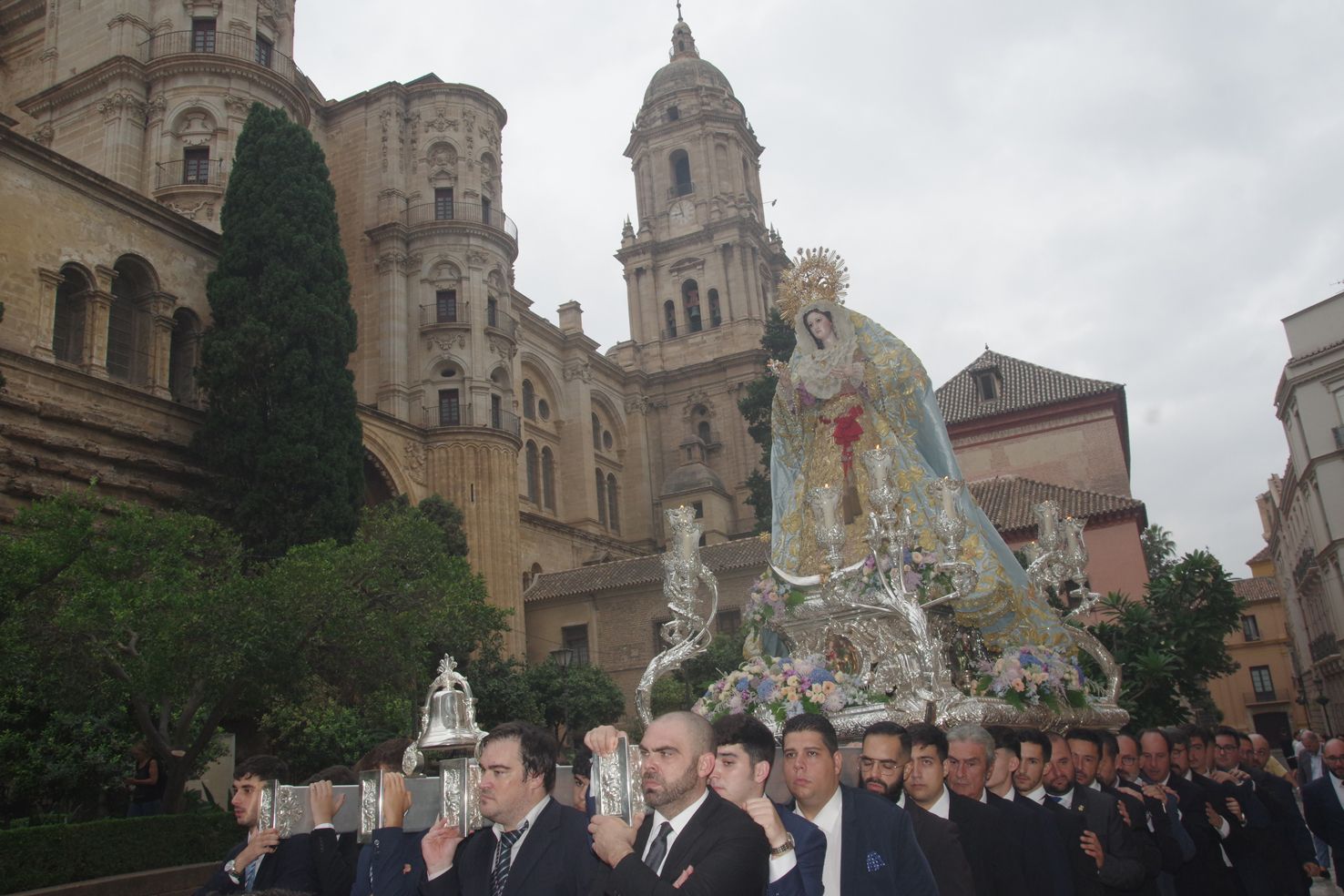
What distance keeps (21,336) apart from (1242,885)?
21.8 m

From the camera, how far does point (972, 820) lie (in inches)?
191

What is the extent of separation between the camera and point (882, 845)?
387 centimetres

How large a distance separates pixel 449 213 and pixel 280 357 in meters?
13.7

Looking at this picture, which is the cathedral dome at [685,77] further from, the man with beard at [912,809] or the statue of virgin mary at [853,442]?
the man with beard at [912,809]

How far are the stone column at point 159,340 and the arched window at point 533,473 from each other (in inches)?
851

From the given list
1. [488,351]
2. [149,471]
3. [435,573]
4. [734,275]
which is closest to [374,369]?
[488,351]

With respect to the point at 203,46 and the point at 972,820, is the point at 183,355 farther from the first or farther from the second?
the point at 972,820

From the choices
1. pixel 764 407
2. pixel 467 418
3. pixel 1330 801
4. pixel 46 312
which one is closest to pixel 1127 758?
pixel 1330 801

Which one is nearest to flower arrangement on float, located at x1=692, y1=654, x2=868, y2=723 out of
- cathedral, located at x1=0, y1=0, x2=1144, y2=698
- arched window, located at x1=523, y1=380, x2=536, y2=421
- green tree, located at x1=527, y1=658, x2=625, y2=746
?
cathedral, located at x1=0, y1=0, x2=1144, y2=698

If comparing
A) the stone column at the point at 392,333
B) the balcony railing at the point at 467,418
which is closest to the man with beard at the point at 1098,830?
the balcony railing at the point at 467,418

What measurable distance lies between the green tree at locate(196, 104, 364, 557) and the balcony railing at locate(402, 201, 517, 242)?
9.36 m

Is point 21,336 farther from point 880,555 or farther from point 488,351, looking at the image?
point 880,555

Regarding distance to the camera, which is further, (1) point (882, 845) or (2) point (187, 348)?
(2) point (187, 348)

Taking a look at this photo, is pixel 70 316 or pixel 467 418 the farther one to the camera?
pixel 467 418
